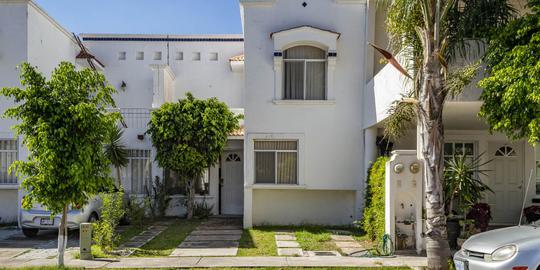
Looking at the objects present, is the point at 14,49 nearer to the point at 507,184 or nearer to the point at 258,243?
the point at 258,243

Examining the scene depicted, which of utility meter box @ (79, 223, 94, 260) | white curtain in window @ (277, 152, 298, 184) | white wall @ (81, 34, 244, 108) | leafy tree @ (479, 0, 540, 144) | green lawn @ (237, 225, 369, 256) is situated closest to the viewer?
leafy tree @ (479, 0, 540, 144)

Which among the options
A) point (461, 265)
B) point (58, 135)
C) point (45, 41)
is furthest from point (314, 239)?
point (45, 41)

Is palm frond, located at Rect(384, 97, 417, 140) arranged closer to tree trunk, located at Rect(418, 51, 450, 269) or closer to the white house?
tree trunk, located at Rect(418, 51, 450, 269)

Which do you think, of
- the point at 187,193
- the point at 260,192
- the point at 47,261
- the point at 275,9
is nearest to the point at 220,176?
the point at 187,193

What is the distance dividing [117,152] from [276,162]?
5.46 meters

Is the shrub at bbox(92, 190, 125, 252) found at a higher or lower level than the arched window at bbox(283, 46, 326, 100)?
lower

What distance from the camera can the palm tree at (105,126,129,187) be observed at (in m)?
14.0

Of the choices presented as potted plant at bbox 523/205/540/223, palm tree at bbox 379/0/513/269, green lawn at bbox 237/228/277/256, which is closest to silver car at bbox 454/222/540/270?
palm tree at bbox 379/0/513/269

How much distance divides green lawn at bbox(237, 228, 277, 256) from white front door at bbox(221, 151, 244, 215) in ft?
10.8

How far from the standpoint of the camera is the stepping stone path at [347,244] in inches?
374

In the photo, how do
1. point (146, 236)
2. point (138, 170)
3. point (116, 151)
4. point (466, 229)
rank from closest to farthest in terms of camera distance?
point (466, 229), point (146, 236), point (116, 151), point (138, 170)

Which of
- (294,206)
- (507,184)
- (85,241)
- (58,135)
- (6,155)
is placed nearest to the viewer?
(58,135)

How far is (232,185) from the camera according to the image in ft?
51.3

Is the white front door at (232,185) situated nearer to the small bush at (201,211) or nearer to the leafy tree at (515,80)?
the small bush at (201,211)
